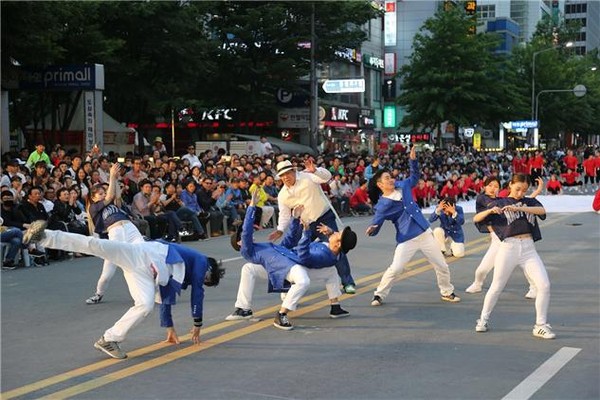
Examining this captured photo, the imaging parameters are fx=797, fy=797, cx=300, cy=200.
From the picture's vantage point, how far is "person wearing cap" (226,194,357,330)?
27.4 feet

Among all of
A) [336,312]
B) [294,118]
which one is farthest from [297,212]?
[294,118]

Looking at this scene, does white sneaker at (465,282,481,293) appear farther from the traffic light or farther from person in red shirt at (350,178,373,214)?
the traffic light

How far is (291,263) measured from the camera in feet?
27.9

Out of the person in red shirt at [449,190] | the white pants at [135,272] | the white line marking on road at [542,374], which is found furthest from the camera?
the person in red shirt at [449,190]

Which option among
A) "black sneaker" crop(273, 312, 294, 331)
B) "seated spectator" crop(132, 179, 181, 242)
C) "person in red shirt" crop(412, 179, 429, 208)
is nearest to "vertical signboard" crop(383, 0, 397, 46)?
"person in red shirt" crop(412, 179, 429, 208)

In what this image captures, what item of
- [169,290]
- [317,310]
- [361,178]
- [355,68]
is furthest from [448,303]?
[355,68]

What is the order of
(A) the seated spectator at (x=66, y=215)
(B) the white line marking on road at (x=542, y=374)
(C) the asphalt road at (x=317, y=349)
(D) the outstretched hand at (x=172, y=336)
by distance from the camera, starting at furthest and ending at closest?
1. (A) the seated spectator at (x=66, y=215)
2. (D) the outstretched hand at (x=172, y=336)
3. (C) the asphalt road at (x=317, y=349)
4. (B) the white line marking on road at (x=542, y=374)

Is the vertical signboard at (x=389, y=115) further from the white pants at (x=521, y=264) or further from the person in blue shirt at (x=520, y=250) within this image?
the white pants at (x=521, y=264)

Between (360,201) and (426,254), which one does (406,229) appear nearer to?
(426,254)

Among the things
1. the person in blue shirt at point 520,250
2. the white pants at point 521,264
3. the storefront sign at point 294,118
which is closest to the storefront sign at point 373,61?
the storefront sign at point 294,118

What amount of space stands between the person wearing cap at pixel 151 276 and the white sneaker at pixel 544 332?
3.25 meters

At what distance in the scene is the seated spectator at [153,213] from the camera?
16.5 m

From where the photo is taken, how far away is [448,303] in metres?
9.88

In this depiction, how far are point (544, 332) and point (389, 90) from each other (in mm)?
64396
